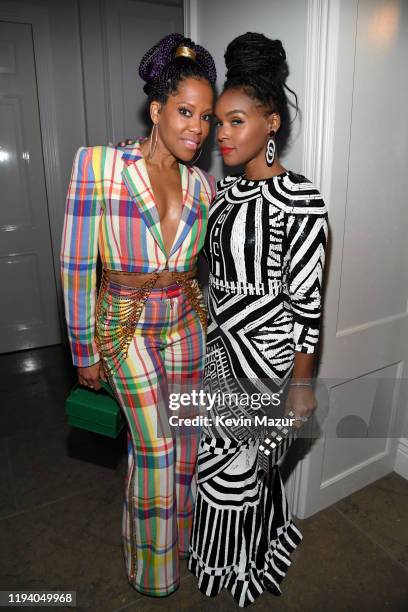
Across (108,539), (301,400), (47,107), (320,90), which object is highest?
(47,107)

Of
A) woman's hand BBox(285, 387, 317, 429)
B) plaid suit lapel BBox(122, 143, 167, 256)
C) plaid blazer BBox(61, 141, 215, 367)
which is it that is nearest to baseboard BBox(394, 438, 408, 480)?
woman's hand BBox(285, 387, 317, 429)

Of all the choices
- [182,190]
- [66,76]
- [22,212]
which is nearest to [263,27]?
[182,190]

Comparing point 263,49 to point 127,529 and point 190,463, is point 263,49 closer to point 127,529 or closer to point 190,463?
point 190,463

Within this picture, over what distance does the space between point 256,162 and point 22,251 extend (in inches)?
122

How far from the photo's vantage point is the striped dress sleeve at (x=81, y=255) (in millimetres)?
1487

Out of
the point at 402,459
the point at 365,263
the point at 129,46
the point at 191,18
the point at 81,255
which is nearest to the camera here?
the point at 81,255

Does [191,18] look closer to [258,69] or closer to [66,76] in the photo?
[258,69]

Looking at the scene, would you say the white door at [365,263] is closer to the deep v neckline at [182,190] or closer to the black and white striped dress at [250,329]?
the black and white striped dress at [250,329]

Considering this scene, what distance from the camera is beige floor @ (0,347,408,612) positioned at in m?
1.83

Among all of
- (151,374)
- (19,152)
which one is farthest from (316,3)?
(19,152)

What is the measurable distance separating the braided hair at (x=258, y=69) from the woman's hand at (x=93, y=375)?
1.04 meters

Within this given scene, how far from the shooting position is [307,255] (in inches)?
56.5

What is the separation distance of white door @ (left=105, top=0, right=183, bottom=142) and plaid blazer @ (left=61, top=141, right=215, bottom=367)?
8.11 feet

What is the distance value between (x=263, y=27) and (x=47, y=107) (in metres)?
2.58
